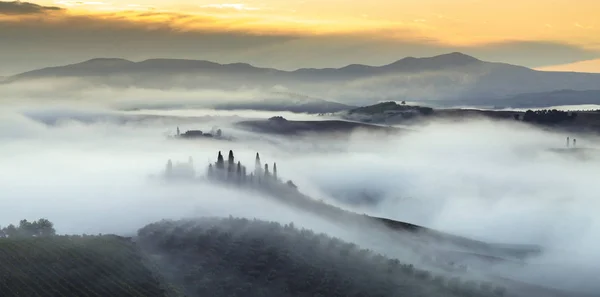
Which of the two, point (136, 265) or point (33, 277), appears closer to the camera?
point (33, 277)

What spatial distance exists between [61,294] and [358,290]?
73472 millimetres

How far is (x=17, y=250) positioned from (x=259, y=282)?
63.4 m

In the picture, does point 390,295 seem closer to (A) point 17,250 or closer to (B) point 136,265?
(B) point 136,265

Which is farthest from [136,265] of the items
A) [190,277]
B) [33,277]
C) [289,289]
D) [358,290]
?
[358,290]

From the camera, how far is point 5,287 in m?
168

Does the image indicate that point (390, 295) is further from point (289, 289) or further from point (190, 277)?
point (190, 277)

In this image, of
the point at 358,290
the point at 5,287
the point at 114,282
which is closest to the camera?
the point at 5,287

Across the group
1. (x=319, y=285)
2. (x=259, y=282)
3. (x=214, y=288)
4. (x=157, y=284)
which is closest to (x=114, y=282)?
(x=157, y=284)

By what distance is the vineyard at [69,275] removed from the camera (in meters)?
171

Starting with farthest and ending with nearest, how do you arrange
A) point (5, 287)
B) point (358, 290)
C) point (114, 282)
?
point (358, 290) → point (114, 282) → point (5, 287)

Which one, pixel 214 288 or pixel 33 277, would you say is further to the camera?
pixel 214 288

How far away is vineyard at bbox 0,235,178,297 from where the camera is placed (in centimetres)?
17138

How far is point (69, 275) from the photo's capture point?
18012 cm

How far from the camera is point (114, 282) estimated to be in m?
181
